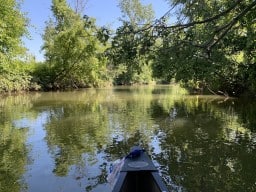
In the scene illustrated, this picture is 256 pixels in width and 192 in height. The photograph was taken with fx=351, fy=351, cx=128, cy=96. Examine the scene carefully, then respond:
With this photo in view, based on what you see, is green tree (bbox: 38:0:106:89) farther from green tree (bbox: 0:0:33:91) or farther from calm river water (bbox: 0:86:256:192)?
calm river water (bbox: 0:86:256:192)

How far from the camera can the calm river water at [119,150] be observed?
6.50m

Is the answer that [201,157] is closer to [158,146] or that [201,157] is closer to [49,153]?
[158,146]

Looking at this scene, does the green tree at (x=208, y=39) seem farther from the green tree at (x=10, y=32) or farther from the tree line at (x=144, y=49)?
the green tree at (x=10, y=32)

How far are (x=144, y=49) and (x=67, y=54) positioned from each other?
35.9m

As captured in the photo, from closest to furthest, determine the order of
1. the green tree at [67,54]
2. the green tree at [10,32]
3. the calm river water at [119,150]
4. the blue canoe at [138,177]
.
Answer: the blue canoe at [138,177] < the calm river water at [119,150] < the green tree at [10,32] < the green tree at [67,54]

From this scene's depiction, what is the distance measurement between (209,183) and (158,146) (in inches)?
122

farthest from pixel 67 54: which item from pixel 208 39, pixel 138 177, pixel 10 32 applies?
pixel 138 177

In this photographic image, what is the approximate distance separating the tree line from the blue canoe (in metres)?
2.15

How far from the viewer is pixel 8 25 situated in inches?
1005

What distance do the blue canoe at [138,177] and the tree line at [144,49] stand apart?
215cm

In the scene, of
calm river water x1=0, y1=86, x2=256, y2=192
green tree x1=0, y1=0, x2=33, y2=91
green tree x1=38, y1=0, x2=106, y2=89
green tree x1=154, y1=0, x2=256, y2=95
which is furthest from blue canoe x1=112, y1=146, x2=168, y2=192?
green tree x1=38, y1=0, x2=106, y2=89

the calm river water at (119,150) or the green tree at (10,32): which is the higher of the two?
the green tree at (10,32)

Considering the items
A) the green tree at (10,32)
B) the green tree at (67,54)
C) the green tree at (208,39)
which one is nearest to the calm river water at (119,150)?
the green tree at (208,39)

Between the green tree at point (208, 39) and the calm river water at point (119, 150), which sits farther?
the calm river water at point (119, 150)
